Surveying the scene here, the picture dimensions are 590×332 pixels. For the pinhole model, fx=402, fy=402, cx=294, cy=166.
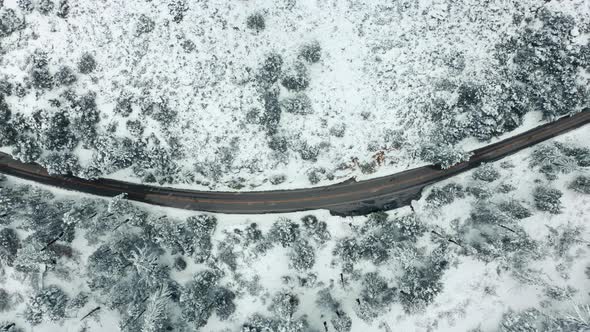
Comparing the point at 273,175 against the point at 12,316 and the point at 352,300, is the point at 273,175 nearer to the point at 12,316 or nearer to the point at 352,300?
the point at 352,300

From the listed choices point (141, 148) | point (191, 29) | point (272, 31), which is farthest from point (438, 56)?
point (141, 148)

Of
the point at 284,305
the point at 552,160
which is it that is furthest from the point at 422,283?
the point at 552,160

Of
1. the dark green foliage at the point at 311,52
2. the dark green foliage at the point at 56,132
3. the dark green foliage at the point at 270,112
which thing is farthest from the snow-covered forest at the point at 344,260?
the dark green foliage at the point at 311,52

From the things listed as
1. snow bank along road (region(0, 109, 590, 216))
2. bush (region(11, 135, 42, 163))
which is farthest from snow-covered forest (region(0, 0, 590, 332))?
snow bank along road (region(0, 109, 590, 216))

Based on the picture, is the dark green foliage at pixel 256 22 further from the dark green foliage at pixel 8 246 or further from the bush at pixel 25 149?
the dark green foliage at pixel 8 246

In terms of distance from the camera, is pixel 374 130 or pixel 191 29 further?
pixel 374 130

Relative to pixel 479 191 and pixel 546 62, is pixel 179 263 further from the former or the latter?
A: pixel 546 62

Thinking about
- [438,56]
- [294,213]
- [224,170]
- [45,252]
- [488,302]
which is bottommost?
[45,252]
